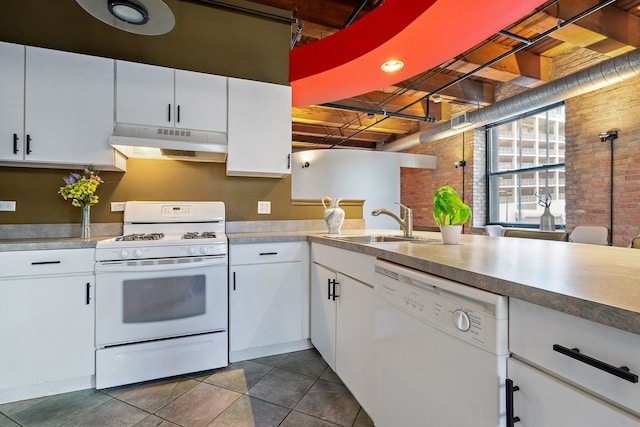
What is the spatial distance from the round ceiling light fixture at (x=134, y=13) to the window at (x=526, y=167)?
226 inches

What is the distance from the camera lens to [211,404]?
1777mm

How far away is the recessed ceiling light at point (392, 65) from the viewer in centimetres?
260

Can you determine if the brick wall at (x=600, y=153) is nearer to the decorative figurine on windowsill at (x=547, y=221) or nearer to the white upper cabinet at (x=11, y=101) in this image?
the decorative figurine on windowsill at (x=547, y=221)

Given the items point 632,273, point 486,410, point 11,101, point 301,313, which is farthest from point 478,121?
point 11,101

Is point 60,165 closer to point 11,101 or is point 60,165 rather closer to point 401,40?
point 11,101

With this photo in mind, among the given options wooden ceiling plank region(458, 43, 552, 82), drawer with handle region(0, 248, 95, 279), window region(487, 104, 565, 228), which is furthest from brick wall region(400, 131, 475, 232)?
drawer with handle region(0, 248, 95, 279)

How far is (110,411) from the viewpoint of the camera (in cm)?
172

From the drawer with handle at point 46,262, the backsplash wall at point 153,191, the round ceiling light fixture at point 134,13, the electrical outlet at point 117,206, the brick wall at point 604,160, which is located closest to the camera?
the round ceiling light fixture at point 134,13

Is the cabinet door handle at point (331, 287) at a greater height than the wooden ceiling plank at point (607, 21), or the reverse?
the wooden ceiling plank at point (607, 21)

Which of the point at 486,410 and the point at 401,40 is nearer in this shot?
the point at 486,410

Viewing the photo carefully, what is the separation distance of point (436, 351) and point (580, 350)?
0.44 meters

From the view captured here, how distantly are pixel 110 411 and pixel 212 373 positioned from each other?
0.59m

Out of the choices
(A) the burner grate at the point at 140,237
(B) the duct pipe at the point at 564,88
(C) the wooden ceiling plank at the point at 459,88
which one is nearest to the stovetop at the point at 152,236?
(A) the burner grate at the point at 140,237

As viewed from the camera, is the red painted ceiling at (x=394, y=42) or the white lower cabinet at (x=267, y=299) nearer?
the red painted ceiling at (x=394, y=42)
